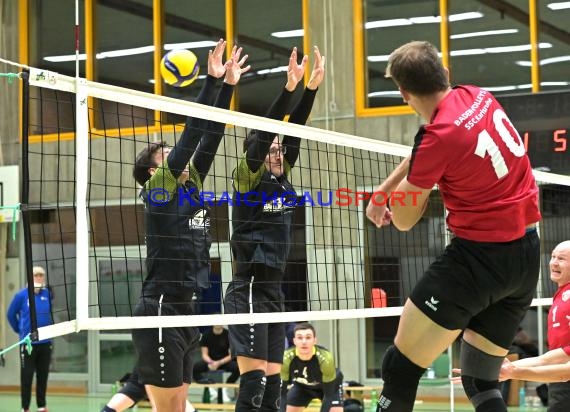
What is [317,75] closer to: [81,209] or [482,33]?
[81,209]

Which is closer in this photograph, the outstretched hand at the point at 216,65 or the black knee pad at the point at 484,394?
the black knee pad at the point at 484,394

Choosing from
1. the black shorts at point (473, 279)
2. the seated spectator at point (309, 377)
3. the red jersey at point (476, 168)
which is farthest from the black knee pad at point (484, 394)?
the seated spectator at point (309, 377)

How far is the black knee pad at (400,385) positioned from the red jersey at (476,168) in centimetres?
52

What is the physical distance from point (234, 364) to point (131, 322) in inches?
309

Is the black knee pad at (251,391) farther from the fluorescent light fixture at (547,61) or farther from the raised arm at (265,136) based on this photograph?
the fluorescent light fixture at (547,61)

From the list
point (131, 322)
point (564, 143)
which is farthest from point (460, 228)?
point (564, 143)

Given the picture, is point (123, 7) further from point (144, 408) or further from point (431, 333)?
point (431, 333)

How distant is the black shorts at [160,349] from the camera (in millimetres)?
5020

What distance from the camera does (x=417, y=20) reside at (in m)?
12.6

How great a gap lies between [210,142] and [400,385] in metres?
2.28

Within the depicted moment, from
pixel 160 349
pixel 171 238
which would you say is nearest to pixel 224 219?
pixel 171 238

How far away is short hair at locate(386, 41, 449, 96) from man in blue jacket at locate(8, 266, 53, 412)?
28.5 ft

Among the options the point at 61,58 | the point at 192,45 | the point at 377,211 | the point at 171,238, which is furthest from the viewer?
the point at 61,58

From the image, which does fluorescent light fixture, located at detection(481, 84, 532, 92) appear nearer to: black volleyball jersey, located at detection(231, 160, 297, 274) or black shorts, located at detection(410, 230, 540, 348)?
black volleyball jersey, located at detection(231, 160, 297, 274)
